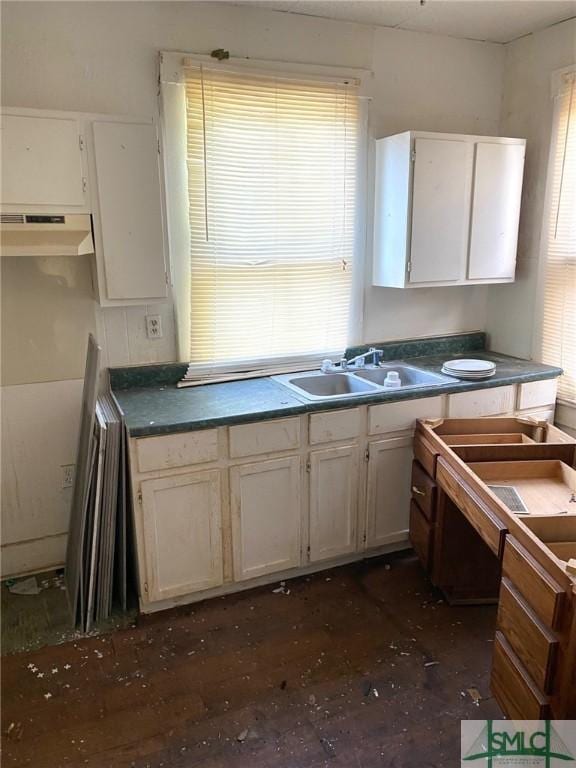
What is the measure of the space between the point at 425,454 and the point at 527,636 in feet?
3.49

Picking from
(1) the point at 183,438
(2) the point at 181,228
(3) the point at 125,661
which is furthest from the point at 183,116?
(3) the point at 125,661

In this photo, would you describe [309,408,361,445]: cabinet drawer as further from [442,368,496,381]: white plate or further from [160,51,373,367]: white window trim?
[160,51,373,367]: white window trim

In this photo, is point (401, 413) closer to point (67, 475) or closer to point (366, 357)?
point (366, 357)

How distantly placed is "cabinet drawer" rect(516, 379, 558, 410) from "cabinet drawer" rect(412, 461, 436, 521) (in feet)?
2.44

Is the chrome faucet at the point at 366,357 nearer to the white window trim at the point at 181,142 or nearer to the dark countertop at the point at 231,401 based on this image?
the dark countertop at the point at 231,401

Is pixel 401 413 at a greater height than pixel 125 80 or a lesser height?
lesser

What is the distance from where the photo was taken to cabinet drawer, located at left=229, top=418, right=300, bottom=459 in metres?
2.45

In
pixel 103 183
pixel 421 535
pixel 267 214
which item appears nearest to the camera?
pixel 103 183

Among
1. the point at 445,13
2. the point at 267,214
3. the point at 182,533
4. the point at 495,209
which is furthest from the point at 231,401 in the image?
the point at 445,13

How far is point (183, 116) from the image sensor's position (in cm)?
259

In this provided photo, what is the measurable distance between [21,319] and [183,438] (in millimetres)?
938

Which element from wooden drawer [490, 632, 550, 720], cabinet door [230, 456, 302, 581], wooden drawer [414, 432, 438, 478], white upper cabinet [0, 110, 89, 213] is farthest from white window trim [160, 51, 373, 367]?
wooden drawer [490, 632, 550, 720]

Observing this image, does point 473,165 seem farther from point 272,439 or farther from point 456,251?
point 272,439

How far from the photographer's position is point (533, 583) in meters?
1.67
